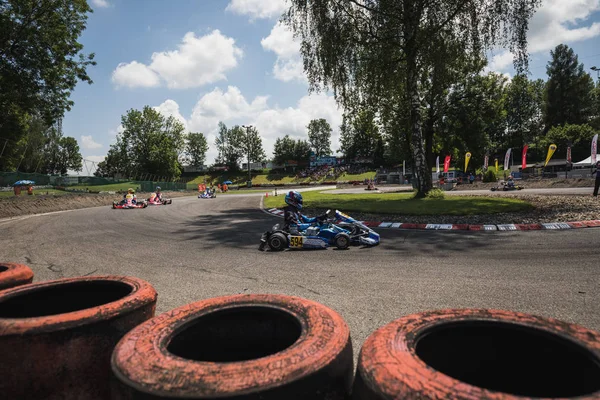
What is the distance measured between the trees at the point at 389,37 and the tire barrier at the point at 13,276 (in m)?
17.1

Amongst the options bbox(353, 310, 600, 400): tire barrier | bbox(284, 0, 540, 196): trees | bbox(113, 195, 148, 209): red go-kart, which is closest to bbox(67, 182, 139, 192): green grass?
bbox(113, 195, 148, 209): red go-kart

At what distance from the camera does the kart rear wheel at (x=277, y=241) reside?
7.55m

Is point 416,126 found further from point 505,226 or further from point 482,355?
point 482,355

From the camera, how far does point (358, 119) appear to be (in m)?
24.6

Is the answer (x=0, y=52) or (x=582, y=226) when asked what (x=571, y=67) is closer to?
(x=582, y=226)

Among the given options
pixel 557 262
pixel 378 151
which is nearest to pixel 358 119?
pixel 557 262

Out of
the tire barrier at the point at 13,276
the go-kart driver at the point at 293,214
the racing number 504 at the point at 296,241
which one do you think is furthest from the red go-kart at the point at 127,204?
the tire barrier at the point at 13,276

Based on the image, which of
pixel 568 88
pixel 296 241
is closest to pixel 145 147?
pixel 296 241

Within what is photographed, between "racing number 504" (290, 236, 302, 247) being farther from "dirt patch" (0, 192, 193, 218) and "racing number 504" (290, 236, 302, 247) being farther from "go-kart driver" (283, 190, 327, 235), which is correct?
"dirt patch" (0, 192, 193, 218)

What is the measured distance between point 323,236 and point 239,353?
6.10 meters

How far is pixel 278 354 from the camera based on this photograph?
4.22 ft

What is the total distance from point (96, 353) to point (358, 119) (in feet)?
80.5

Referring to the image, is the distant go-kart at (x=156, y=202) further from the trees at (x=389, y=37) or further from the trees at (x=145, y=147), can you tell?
the trees at (x=145, y=147)

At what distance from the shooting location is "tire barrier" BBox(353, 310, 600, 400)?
1.13m
